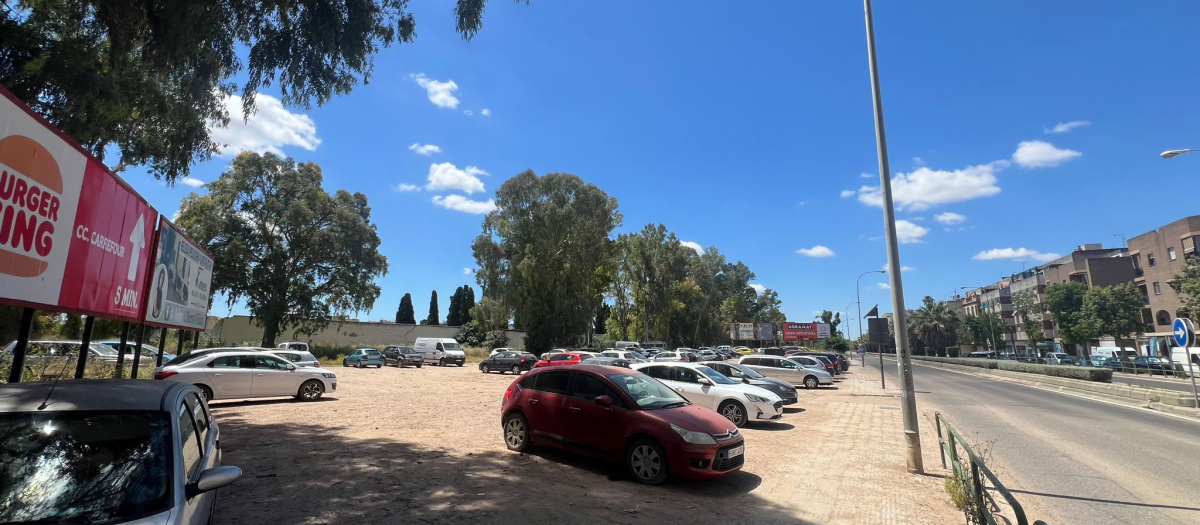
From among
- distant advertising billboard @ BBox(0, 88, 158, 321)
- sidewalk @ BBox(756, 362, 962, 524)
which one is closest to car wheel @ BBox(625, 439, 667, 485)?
sidewalk @ BBox(756, 362, 962, 524)

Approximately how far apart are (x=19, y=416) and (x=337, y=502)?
315 cm

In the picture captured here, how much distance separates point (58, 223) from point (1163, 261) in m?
69.7

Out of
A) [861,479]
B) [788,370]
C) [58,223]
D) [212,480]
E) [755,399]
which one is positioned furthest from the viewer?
[788,370]

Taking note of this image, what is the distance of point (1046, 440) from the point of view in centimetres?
1073

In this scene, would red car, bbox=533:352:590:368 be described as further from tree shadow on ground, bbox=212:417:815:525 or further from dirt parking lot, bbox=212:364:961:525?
tree shadow on ground, bbox=212:417:815:525

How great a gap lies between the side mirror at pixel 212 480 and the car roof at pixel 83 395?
632mm

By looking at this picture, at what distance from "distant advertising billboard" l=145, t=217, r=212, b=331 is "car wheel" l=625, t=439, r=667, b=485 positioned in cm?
1005

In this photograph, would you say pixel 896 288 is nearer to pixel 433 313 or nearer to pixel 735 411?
pixel 735 411

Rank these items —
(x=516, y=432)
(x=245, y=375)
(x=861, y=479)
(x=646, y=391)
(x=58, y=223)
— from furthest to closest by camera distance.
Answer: (x=245, y=375) < (x=516, y=432) < (x=646, y=391) < (x=861, y=479) < (x=58, y=223)

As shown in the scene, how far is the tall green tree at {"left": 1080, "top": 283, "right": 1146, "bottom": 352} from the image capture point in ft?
161

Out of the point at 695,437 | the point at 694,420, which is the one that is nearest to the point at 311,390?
the point at 694,420

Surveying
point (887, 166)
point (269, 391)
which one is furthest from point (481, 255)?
point (887, 166)

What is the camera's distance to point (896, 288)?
8.48m

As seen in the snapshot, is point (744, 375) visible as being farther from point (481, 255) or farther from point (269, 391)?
point (481, 255)
